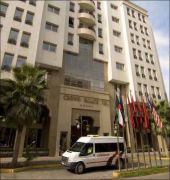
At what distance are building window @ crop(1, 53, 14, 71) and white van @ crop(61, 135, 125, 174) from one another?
1397cm

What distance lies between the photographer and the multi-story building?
24.7 metres

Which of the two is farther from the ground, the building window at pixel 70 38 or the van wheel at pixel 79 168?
the building window at pixel 70 38

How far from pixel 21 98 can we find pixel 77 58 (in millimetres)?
16357

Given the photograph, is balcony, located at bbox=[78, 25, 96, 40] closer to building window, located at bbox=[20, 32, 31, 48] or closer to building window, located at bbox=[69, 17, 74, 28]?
building window, located at bbox=[69, 17, 74, 28]

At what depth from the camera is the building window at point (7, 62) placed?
2276 centimetres

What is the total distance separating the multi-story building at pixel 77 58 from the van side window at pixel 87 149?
972 centimetres

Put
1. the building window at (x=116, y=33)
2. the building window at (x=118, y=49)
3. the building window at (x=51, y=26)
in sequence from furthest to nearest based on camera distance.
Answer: the building window at (x=116, y=33), the building window at (x=118, y=49), the building window at (x=51, y=26)

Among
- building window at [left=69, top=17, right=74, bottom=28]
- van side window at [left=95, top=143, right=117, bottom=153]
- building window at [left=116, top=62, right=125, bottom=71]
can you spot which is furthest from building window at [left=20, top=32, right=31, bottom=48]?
van side window at [left=95, top=143, right=117, bottom=153]

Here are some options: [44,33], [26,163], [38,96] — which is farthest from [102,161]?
[44,33]

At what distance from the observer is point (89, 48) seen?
3259 cm

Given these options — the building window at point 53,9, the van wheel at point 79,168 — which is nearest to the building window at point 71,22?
the building window at point 53,9

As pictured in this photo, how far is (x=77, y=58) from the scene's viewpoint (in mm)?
30328

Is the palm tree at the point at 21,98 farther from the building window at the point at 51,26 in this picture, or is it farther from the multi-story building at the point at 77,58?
the building window at the point at 51,26

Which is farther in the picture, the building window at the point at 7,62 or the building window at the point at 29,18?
the building window at the point at 29,18
